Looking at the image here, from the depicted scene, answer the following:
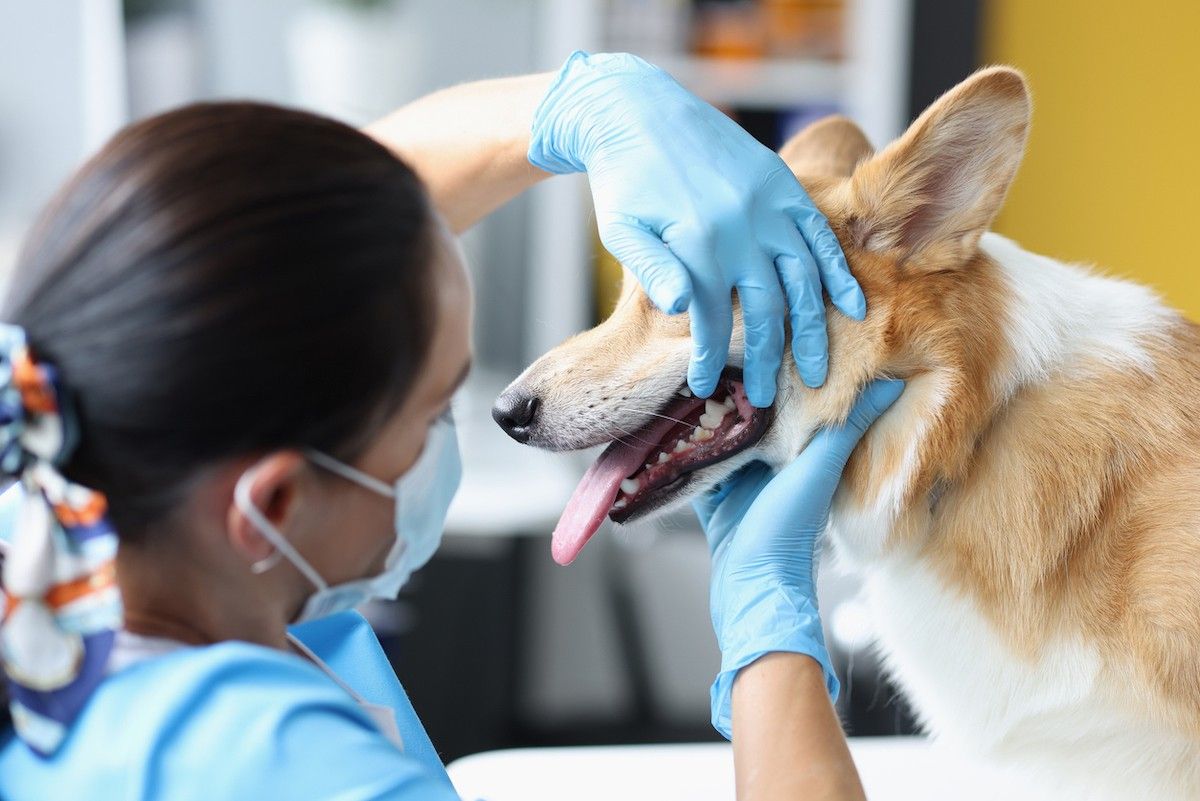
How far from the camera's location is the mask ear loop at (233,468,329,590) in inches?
24.3

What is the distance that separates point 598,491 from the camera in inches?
41.5

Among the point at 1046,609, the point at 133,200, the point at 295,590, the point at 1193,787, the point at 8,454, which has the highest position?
the point at 133,200

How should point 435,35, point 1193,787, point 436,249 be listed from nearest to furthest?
point 436,249, point 1193,787, point 435,35

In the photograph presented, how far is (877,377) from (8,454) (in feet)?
2.25

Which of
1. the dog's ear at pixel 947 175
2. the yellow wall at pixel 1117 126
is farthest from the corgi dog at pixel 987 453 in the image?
→ the yellow wall at pixel 1117 126

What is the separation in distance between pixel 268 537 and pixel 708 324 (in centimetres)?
45

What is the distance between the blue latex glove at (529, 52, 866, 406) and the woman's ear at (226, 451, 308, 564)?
0.41m

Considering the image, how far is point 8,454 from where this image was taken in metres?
0.57

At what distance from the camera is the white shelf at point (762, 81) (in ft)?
9.02

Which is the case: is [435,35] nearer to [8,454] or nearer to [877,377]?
[877,377]

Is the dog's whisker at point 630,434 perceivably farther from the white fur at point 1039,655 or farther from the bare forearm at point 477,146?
the bare forearm at point 477,146

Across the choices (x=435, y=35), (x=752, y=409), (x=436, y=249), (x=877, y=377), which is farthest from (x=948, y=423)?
(x=435, y=35)

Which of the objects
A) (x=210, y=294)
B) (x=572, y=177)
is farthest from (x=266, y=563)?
(x=572, y=177)

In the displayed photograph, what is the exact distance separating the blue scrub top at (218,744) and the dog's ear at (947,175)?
0.64 metres
